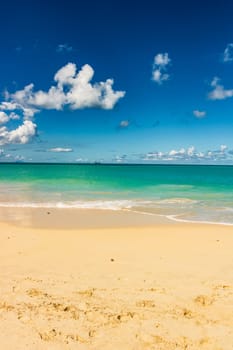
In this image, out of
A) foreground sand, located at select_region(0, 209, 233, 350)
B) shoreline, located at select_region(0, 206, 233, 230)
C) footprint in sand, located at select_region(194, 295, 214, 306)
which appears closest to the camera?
foreground sand, located at select_region(0, 209, 233, 350)

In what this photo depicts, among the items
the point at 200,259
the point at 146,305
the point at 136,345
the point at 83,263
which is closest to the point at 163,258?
the point at 200,259

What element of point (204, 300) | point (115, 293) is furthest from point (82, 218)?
point (204, 300)

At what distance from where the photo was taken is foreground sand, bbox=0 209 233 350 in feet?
13.5

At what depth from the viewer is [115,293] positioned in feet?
18.1

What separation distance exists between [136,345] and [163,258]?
396cm

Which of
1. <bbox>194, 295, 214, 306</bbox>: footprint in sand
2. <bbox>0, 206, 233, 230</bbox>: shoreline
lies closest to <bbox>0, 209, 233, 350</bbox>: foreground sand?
<bbox>194, 295, 214, 306</bbox>: footprint in sand

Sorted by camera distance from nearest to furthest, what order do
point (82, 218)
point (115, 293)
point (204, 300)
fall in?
1. point (204, 300)
2. point (115, 293)
3. point (82, 218)

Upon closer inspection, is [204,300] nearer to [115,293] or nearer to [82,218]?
[115,293]

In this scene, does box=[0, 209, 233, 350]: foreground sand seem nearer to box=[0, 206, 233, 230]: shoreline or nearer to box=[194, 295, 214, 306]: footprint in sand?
box=[194, 295, 214, 306]: footprint in sand

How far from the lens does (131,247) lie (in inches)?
348

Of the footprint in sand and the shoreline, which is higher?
the shoreline

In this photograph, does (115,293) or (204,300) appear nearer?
(204,300)

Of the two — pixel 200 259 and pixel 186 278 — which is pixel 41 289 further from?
pixel 200 259

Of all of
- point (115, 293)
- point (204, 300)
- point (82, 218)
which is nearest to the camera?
point (204, 300)
